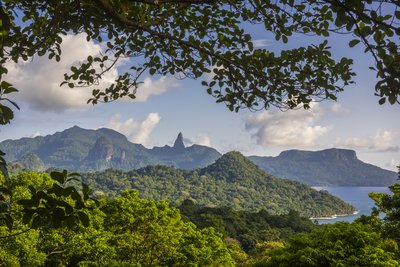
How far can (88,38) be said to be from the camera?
4.04 meters

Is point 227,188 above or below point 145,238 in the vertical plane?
above

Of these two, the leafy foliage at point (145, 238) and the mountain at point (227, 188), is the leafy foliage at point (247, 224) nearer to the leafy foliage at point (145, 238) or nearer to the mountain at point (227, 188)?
the leafy foliage at point (145, 238)

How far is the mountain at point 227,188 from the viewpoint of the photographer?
13650 cm

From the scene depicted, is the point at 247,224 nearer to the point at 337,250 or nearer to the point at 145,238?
the point at 145,238

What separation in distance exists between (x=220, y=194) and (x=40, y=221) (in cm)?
14642

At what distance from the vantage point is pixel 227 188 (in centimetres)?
15638

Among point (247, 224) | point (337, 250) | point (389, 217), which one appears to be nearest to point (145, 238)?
point (389, 217)

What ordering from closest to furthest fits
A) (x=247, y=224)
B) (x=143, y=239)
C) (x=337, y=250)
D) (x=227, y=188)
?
(x=337, y=250)
(x=143, y=239)
(x=247, y=224)
(x=227, y=188)

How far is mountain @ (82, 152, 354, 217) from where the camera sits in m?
136

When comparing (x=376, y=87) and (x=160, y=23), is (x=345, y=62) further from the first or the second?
(x=160, y=23)

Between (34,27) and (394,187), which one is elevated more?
(34,27)

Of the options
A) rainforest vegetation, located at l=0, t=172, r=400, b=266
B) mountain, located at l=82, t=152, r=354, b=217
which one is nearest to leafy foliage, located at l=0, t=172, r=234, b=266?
rainforest vegetation, located at l=0, t=172, r=400, b=266

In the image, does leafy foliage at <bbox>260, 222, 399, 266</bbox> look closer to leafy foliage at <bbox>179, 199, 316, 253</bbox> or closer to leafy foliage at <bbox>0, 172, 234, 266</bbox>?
leafy foliage at <bbox>0, 172, 234, 266</bbox>

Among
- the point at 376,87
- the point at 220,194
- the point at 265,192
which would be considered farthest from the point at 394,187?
the point at 265,192
